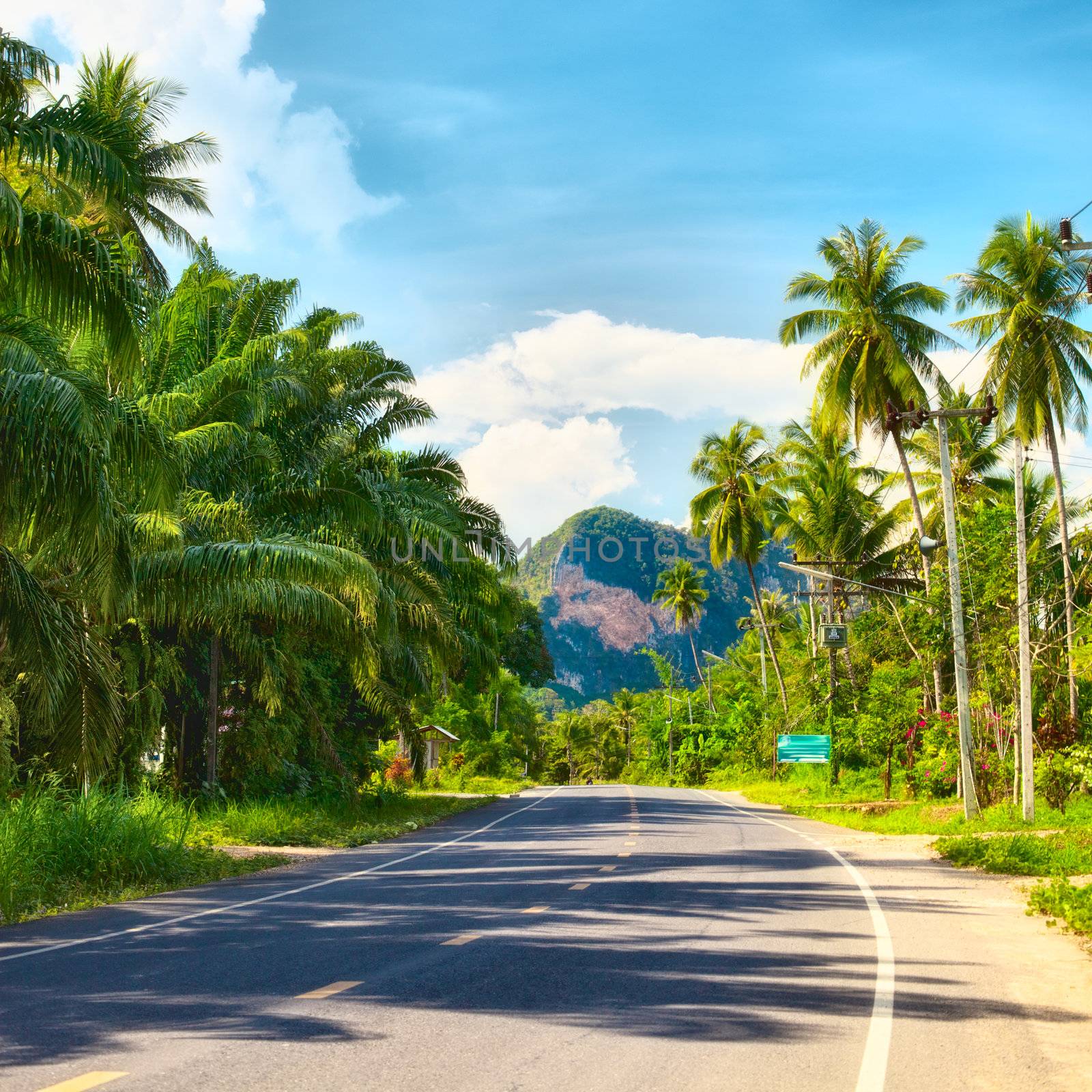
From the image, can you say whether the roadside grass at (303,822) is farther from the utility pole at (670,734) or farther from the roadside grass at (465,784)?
the utility pole at (670,734)

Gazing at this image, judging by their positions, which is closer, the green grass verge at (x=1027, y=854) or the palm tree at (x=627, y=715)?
the green grass verge at (x=1027, y=854)

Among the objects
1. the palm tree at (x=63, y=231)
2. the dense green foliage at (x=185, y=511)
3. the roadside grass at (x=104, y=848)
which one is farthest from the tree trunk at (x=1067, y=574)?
the palm tree at (x=63, y=231)

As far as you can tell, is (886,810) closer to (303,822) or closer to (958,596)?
(958,596)

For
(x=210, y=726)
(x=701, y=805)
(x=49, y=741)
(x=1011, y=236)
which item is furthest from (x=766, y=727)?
(x=49, y=741)

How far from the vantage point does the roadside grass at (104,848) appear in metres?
12.7

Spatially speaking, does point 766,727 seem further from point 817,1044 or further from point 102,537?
point 817,1044

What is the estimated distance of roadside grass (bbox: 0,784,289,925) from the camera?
1252cm

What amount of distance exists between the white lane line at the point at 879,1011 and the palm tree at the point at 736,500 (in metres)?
40.7

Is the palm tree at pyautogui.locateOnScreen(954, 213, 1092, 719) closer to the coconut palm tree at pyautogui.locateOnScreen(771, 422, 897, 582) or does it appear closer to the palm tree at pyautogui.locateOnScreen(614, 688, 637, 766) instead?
the coconut palm tree at pyautogui.locateOnScreen(771, 422, 897, 582)

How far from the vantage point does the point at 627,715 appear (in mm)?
111875

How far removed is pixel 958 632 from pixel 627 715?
3500 inches

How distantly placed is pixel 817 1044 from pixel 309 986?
321 centimetres

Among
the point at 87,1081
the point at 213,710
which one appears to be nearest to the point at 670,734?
the point at 213,710

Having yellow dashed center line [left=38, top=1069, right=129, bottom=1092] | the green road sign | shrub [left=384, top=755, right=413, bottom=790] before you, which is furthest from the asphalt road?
shrub [left=384, top=755, right=413, bottom=790]
